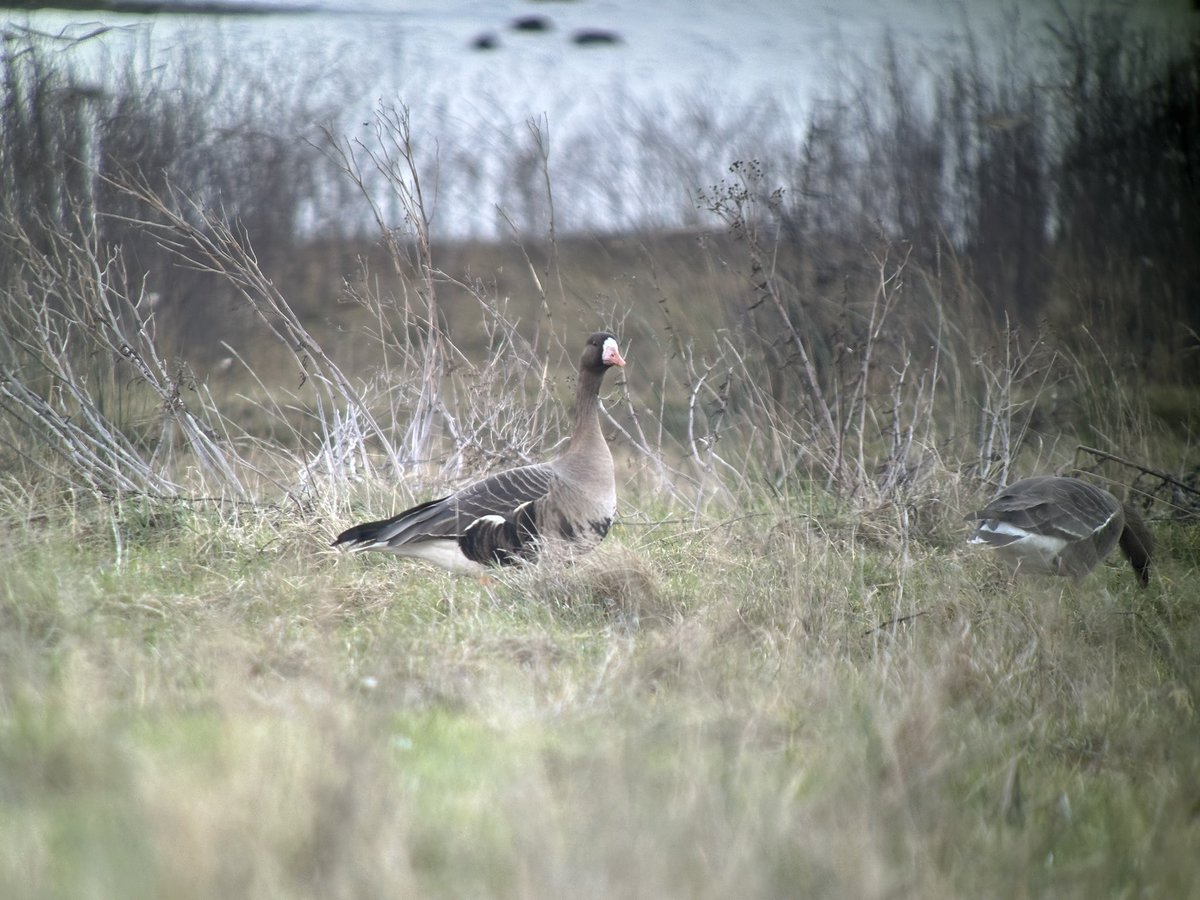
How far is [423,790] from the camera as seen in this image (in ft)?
9.57

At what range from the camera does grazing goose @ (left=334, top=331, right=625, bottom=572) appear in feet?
18.8

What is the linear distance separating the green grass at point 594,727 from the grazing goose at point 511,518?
0.19m

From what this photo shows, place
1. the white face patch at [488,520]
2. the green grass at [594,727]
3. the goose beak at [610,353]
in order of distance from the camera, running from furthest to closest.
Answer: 1. the goose beak at [610,353]
2. the white face patch at [488,520]
3. the green grass at [594,727]

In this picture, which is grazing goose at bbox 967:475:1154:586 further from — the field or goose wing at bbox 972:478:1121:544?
the field

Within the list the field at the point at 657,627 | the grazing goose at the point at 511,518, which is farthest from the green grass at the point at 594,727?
the grazing goose at the point at 511,518

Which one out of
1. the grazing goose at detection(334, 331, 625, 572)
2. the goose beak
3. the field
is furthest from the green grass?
the goose beak

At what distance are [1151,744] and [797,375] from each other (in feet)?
15.8

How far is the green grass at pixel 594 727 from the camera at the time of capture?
7.70 feet

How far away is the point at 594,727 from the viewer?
11.1ft

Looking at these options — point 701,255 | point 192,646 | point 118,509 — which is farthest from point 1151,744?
point 701,255

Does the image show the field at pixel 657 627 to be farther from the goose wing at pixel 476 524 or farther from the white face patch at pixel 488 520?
the white face patch at pixel 488 520

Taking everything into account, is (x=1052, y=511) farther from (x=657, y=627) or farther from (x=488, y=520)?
(x=488, y=520)

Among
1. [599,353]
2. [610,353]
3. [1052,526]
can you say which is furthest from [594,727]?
[599,353]

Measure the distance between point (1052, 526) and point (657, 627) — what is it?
84.4 inches
